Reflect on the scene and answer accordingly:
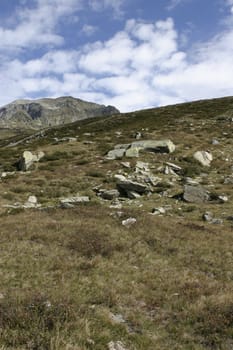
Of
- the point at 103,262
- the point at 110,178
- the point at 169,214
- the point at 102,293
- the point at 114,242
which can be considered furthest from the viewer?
the point at 110,178

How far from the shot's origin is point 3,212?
2019 cm

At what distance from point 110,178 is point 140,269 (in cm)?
1576

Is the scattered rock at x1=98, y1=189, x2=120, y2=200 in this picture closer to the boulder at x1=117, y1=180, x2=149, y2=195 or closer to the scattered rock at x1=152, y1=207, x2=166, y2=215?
the boulder at x1=117, y1=180, x2=149, y2=195

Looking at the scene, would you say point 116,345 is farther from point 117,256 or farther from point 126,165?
point 126,165

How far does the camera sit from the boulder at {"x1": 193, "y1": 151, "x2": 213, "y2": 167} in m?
33.1

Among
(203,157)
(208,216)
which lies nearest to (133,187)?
(208,216)

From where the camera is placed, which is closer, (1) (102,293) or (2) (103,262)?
(1) (102,293)

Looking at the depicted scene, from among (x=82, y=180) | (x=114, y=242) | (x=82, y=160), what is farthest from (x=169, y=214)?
(x=82, y=160)

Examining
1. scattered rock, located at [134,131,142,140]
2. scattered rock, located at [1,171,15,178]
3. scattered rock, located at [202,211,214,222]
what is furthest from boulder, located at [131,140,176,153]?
scattered rock, located at [202,211,214,222]

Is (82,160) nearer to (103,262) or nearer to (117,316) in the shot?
(103,262)

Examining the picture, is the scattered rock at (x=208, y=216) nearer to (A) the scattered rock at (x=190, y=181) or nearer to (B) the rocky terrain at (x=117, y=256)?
(B) the rocky terrain at (x=117, y=256)

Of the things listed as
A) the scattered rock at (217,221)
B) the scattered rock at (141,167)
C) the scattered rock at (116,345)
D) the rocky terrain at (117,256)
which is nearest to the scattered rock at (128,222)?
the rocky terrain at (117,256)

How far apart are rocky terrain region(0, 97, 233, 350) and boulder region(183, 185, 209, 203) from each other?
0.07 metres

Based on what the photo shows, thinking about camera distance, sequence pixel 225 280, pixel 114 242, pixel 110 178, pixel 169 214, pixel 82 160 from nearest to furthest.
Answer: pixel 225 280 < pixel 114 242 < pixel 169 214 < pixel 110 178 < pixel 82 160
